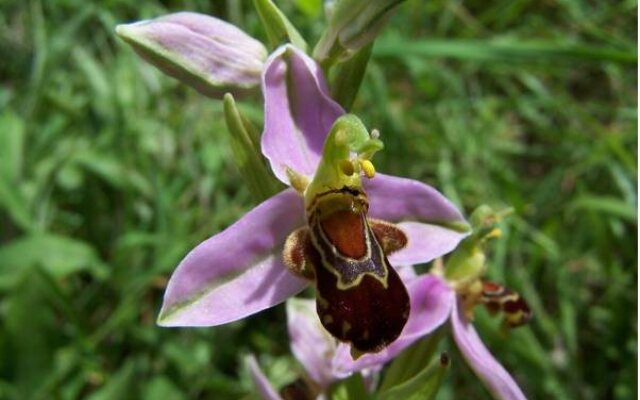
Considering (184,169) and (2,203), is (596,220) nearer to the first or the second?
(184,169)

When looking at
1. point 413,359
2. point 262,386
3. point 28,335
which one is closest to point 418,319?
point 413,359

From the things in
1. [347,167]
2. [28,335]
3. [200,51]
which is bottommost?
[28,335]

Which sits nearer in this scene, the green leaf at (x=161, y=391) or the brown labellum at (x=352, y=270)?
the brown labellum at (x=352, y=270)

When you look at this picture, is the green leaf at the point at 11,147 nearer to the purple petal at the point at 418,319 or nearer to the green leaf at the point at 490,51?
the green leaf at the point at 490,51

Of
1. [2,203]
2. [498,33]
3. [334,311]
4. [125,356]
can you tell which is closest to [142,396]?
[125,356]

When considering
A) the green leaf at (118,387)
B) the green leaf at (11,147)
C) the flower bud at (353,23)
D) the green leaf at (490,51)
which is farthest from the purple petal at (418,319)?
the green leaf at (11,147)

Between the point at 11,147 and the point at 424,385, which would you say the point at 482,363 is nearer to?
the point at 424,385

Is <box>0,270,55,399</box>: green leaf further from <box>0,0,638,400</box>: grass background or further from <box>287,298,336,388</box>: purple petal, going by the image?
<box>287,298,336,388</box>: purple petal
